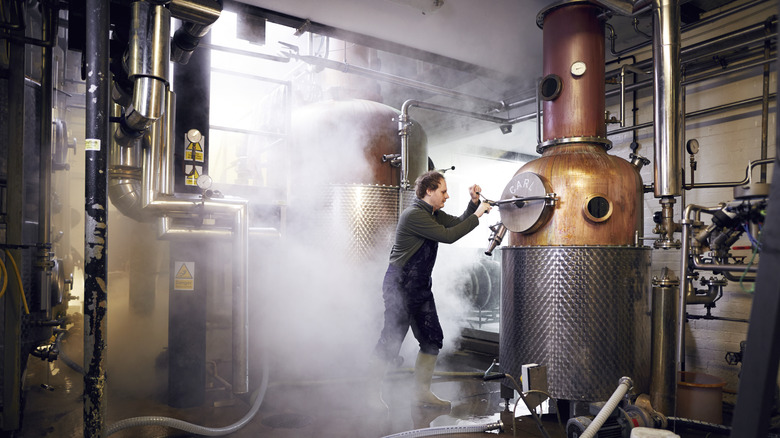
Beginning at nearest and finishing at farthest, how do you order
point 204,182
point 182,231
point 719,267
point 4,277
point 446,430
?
point 719,267
point 4,277
point 446,430
point 204,182
point 182,231

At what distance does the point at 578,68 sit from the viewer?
3836 mm

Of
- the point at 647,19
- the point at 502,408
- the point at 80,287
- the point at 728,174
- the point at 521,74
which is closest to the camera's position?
the point at 502,408

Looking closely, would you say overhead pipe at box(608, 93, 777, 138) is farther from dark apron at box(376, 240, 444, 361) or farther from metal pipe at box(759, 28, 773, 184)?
dark apron at box(376, 240, 444, 361)

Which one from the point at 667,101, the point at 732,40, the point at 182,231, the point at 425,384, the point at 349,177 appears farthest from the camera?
the point at 349,177

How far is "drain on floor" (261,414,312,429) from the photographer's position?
344cm

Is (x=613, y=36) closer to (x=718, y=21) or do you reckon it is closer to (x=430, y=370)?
(x=718, y=21)

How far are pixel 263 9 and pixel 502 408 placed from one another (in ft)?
13.2

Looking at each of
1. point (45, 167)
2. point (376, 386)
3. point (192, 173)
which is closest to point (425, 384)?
point (376, 386)

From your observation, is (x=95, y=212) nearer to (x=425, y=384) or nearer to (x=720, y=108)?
(x=425, y=384)

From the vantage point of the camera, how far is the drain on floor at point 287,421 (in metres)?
3.44

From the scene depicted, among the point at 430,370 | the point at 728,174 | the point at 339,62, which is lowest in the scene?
the point at 430,370

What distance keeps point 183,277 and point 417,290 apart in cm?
180

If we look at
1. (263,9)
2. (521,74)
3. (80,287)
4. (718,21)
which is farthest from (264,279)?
(718,21)

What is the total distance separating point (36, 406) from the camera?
12.5 feet
